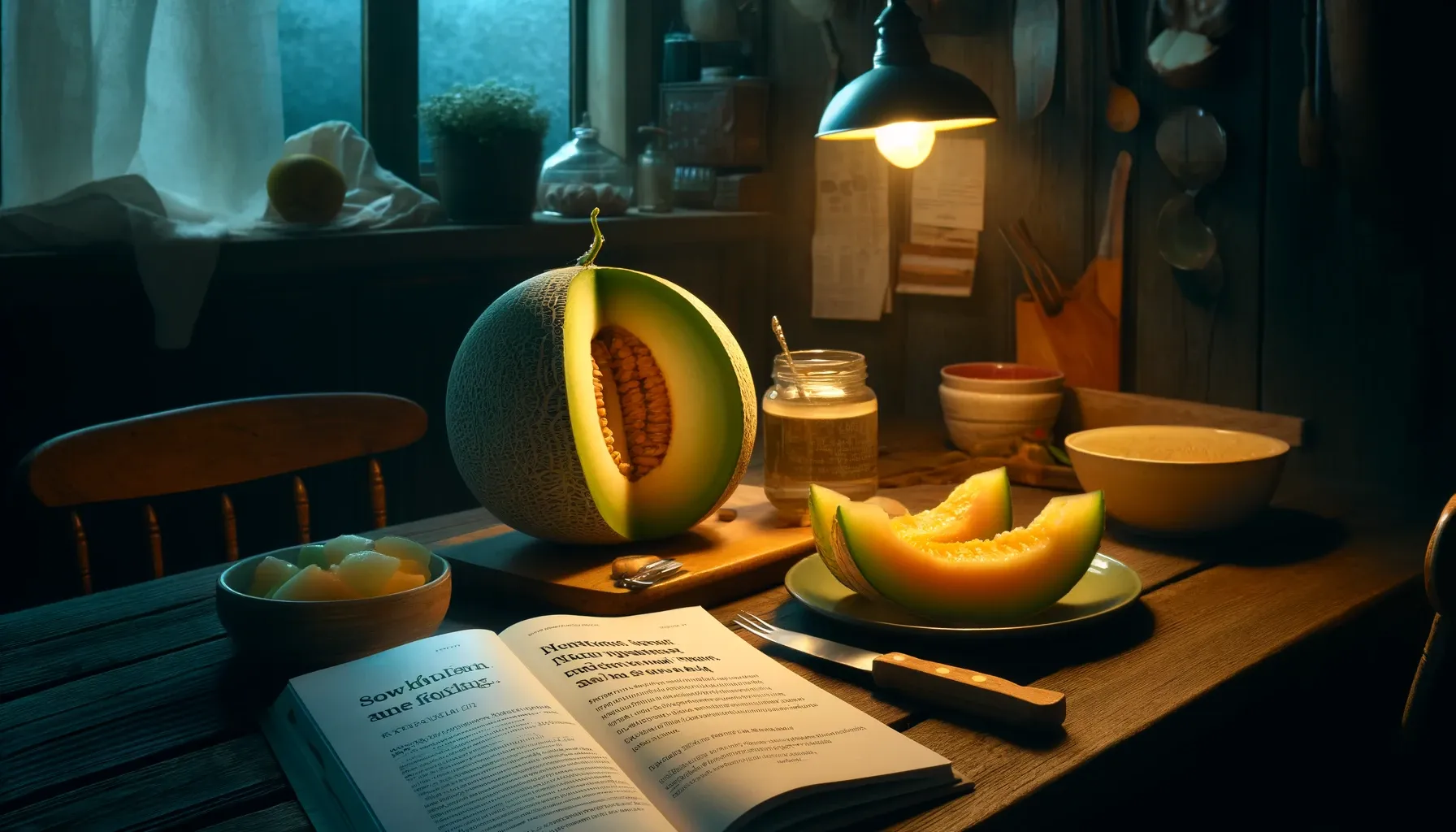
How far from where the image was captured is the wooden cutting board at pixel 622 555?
1175 millimetres

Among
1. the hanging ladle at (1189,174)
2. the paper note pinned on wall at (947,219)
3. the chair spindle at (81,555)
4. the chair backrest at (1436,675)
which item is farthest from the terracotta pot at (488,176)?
the chair backrest at (1436,675)

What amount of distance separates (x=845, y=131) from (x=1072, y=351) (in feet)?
2.13

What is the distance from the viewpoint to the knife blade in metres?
0.90

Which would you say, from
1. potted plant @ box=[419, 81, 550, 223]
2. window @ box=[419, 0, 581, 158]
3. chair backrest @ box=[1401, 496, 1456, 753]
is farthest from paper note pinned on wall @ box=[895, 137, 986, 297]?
chair backrest @ box=[1401, 496, 1456, 753]

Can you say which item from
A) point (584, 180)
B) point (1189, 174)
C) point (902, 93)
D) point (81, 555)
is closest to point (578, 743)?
point (81, 555)

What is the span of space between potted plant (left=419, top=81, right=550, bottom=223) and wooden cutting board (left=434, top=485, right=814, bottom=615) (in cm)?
96

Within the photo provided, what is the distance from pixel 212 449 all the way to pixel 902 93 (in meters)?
0.98

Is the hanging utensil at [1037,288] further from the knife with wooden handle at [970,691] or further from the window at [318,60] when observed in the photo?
the window at [318,60]

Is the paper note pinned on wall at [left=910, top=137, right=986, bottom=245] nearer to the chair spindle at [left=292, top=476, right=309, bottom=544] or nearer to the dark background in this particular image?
the dark background

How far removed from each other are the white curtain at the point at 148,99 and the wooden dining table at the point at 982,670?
892mm

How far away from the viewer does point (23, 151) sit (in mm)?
1841

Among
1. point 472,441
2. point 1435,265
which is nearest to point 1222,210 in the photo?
point 1435,265

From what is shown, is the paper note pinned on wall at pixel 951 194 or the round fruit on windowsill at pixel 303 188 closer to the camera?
the round fruit on windowsill at pixel 303 188

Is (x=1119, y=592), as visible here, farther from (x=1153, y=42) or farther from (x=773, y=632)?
(x=1153, y=42)
